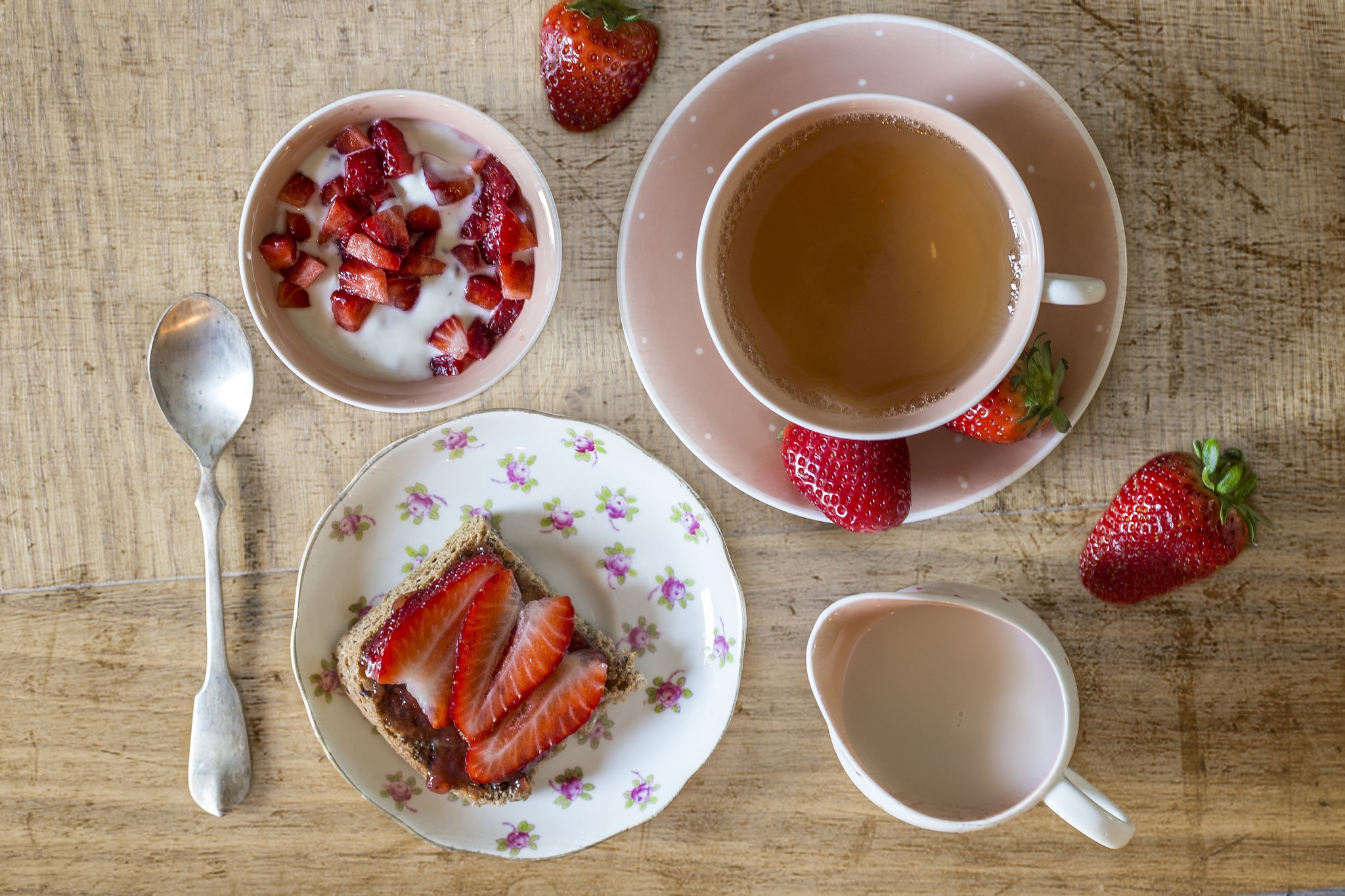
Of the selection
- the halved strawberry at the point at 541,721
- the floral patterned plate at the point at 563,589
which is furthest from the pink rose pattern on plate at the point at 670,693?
the halved strawberry at the point at 541,721

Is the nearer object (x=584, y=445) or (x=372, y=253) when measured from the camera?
(x=372, y=253)

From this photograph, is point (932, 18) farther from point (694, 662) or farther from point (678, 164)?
point (694, 662)

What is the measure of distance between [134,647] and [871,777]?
92cm

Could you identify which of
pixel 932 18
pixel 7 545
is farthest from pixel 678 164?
pixel 7 545

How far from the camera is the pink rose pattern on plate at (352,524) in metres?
1.10

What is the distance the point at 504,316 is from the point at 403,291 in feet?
0.39

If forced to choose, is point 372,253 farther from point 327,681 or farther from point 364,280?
point 327,681

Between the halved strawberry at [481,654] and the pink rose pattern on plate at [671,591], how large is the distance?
0.54ft

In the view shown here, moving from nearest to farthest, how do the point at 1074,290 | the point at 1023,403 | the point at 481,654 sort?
the point at 1074,290, the point at 1023,403, the point at 481,654

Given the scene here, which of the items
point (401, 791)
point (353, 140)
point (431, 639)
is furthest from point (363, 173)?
point (401, 791)

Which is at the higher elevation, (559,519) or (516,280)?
(516,280)

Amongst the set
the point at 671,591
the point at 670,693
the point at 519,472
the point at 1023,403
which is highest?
the point at 1023,403

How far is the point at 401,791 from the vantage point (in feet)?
3.73

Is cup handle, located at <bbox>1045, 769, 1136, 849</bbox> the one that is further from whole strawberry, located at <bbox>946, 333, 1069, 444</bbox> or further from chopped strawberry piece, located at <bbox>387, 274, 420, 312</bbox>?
chopped strawberry piece, located at <bbox>387, 274, 420, 312</bbox>
